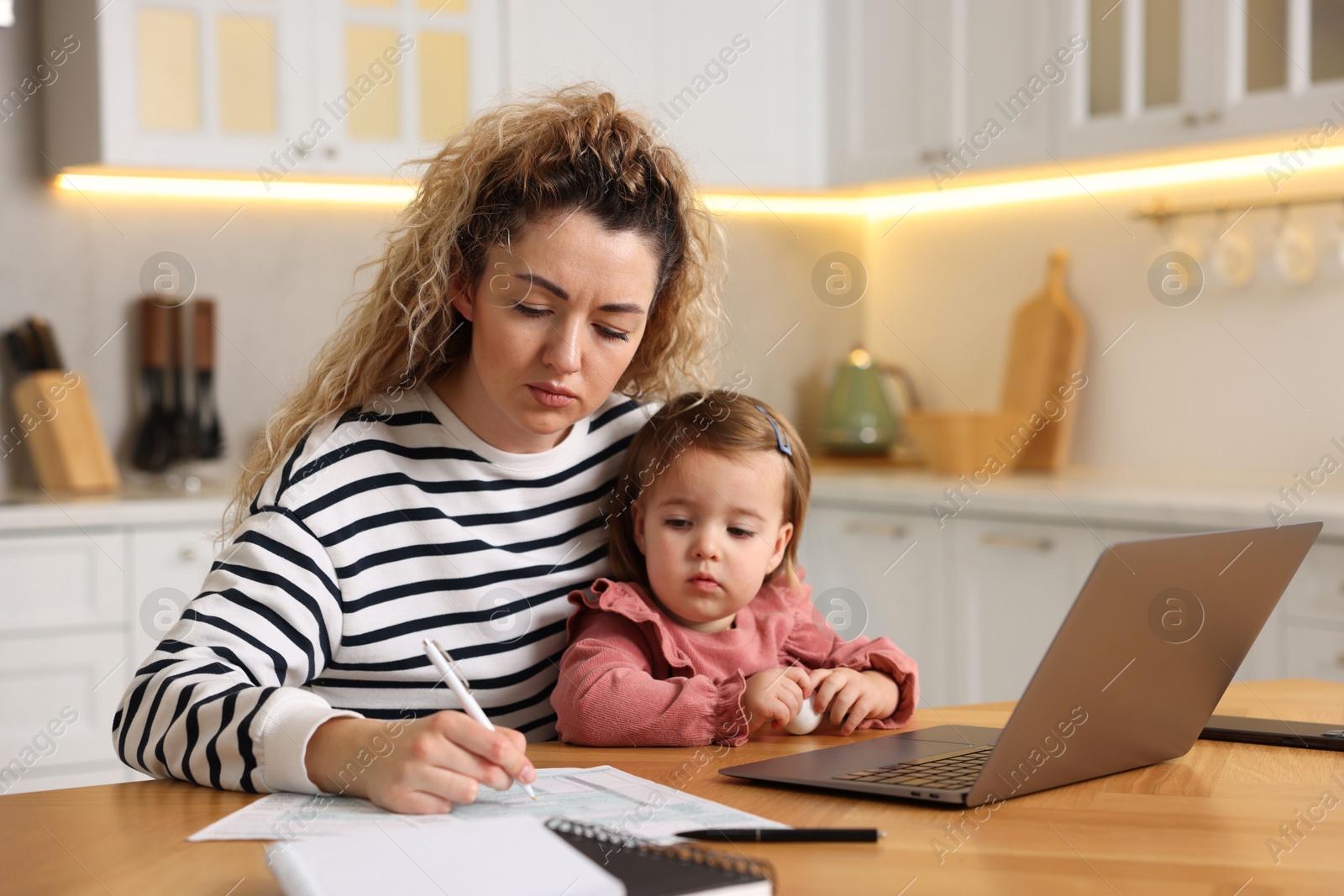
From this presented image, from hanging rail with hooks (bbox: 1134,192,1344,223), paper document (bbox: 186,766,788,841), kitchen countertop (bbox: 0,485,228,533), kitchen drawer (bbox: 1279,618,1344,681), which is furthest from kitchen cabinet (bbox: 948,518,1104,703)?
paper document (bbox: 186,766,788,841)

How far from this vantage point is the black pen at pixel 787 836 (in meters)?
0.85

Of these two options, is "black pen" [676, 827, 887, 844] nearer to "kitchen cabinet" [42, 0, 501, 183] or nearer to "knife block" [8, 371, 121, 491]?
"kitchen cabinet" [42, 0, 501, 183]

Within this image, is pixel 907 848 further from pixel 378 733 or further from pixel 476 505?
pixel 476 505

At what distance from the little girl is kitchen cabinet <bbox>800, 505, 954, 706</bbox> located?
4.96ft

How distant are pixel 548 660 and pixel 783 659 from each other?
24cm

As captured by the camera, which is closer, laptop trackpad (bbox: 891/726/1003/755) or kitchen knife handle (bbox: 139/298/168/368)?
laptop trackpad (bbox: 891/726/1003/755)

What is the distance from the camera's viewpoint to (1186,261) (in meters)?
3.08

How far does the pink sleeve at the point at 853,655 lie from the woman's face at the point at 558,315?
1.10 feet

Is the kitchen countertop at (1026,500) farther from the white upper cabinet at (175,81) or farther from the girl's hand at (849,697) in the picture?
the girl's hand at (849,697)

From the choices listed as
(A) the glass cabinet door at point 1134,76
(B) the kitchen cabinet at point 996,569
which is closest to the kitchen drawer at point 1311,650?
(B) the kitchen cabinet at point 996,569

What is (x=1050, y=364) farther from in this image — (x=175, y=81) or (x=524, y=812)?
(x=524, y=812)

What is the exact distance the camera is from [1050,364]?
11.0 ft

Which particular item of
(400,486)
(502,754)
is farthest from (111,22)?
(502,754)

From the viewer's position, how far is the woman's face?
4.14 feet
